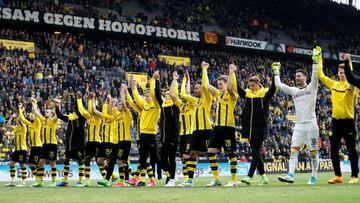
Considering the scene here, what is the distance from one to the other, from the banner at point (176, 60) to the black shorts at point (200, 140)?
33.3m

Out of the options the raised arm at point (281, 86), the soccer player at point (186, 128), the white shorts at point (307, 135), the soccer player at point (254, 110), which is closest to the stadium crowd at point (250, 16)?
the soccer player at point (186, 128)

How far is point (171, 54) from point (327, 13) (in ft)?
81.2

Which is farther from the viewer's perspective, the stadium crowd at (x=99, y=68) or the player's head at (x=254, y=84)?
the stadium crowd at (x=99, y=68)

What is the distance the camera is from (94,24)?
45125mm

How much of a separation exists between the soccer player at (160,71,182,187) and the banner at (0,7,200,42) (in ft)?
91.6

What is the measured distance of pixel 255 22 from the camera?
60.2 metres

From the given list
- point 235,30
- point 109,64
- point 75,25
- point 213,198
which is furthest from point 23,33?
point 213,198

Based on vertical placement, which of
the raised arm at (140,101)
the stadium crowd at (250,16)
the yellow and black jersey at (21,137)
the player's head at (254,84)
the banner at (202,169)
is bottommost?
the banner at (202,169)

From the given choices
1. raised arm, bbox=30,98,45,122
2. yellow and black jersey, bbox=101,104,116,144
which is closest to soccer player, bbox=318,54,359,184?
yellow and black jersey, bbox=101,104,116,144

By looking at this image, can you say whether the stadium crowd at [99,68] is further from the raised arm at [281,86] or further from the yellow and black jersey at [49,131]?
the raised arm at [281,86]

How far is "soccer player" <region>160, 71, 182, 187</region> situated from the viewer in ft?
50.6

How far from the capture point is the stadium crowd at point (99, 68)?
118 ft

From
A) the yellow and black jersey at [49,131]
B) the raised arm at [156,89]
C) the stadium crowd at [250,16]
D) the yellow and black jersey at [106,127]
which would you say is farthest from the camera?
the stadium crowd at [250,16]

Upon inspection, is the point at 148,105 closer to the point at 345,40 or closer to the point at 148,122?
the point at 148,122
